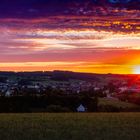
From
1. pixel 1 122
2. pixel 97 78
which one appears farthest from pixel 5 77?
pixel 1 122

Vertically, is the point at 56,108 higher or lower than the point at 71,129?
lower

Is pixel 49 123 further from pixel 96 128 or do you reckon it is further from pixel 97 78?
pixel 97 78

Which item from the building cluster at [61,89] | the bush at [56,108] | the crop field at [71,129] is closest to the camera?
the crop field at [71,129]

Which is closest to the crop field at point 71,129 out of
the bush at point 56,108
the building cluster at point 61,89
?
the bush at point 56,108

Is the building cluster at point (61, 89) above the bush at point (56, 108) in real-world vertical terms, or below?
above

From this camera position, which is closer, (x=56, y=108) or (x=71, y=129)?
(x=71, y=129)

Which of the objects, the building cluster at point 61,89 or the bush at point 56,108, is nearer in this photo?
the bush at point 56,108

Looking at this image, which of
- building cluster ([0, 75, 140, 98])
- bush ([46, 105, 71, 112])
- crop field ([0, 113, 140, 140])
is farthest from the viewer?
building cluster ([0, 75, 140, 98])

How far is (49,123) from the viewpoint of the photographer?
23.6 meters

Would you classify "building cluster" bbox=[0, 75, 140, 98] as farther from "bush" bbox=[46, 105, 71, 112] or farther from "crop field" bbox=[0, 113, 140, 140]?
"crop field" bbox=[0, 113, 140, 140]

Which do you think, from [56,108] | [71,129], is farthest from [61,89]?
[71,129]

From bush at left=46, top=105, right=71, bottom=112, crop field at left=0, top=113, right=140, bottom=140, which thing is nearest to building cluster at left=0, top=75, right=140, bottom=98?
bush at left=46, top=105, right=71, bottom=112

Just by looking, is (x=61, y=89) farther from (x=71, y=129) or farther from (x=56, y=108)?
(x=71, y=129)

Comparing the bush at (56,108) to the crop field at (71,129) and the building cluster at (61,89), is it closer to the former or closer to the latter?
the building cluster at (61,89)
